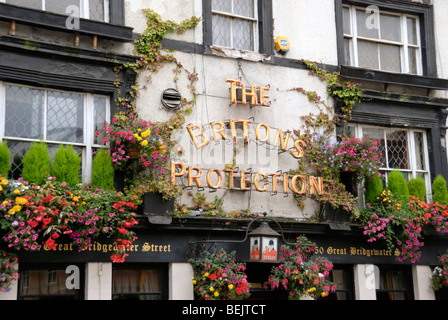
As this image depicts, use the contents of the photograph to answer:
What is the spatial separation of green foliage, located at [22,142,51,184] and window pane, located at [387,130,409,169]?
7026 millimetres

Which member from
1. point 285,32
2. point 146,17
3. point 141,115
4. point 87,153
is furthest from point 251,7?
point 87,153

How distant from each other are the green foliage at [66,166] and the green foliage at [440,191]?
7.10 metres

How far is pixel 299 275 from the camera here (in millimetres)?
11273

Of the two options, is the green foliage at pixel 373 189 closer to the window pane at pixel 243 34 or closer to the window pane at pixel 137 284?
the window pane at pixel 243 34

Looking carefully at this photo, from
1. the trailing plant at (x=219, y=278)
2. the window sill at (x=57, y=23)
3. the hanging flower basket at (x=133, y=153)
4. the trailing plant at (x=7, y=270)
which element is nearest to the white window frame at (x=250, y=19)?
the window sill at (x=57, y=23)

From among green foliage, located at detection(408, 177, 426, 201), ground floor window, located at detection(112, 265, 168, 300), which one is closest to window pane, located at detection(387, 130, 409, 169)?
green foliage, located at detection(408, 177, 426, 201)

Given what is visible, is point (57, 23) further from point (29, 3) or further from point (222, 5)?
point (222, 5)

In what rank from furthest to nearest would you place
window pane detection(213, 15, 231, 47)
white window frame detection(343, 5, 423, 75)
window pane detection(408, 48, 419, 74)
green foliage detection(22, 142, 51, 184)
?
window pane detection(408, 48, 419, 74)
white window frame detection(343, 5, 423, 75)
window pane detection(213, 15, 231, 47)
green foliage detection(22, 142, 51, 184)

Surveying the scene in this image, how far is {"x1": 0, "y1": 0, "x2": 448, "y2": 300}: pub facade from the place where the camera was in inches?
428

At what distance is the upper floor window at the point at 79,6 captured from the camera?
1120cm

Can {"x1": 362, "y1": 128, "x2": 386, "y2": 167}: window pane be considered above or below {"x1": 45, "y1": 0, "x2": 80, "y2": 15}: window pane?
below

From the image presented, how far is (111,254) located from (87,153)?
174 centimetres

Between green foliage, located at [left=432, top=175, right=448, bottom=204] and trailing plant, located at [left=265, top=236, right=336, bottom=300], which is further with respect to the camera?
green foliage, located at [left=432, top=175, right=448, bottom=204]

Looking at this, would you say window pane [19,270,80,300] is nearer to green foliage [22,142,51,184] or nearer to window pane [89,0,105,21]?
green foliage [22,142,51,184]
